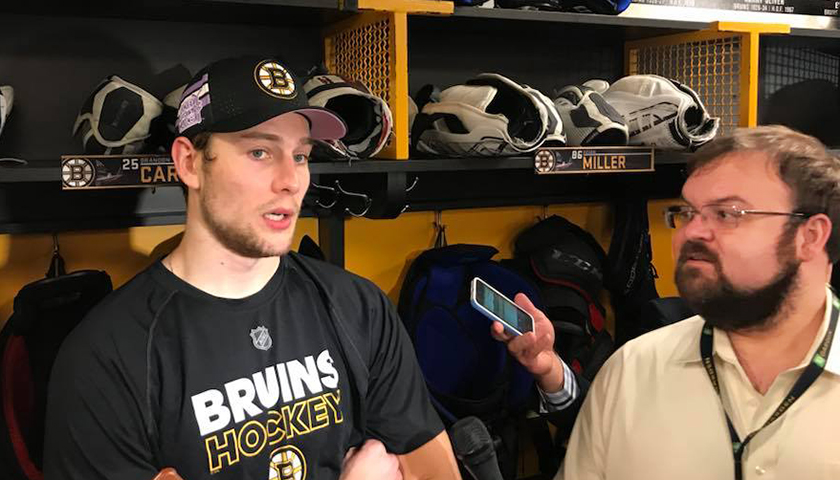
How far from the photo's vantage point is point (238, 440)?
56.6 inches

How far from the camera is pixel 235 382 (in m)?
1.46

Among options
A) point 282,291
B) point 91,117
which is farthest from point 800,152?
point 91,117

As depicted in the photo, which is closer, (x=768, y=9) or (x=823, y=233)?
(x=823, y=233)

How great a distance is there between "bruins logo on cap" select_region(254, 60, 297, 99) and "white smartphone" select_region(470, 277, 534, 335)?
51 centimetres

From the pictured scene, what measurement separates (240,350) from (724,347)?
87cm

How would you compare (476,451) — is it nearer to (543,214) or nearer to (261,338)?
(261,338)

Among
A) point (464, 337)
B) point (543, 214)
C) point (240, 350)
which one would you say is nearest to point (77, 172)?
point (240, 350)

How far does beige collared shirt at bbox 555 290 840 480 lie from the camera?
1.34 metres

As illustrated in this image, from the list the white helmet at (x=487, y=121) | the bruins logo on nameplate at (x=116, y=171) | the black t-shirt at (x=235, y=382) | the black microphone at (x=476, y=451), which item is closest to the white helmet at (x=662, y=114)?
the white helmet at (x=487, y=121)

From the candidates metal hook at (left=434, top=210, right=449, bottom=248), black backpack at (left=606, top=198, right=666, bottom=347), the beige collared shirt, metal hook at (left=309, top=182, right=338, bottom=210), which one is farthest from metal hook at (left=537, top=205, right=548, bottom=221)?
the beige collared shirt

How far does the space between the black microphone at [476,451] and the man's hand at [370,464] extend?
0.79ft

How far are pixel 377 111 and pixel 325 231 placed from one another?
527 mm

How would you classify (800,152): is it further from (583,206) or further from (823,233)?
(583,206)

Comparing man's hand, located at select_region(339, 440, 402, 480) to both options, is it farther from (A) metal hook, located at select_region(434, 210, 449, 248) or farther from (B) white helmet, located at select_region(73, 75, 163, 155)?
(A) metal hook, located at select_region(434, 210, 449, 248)
